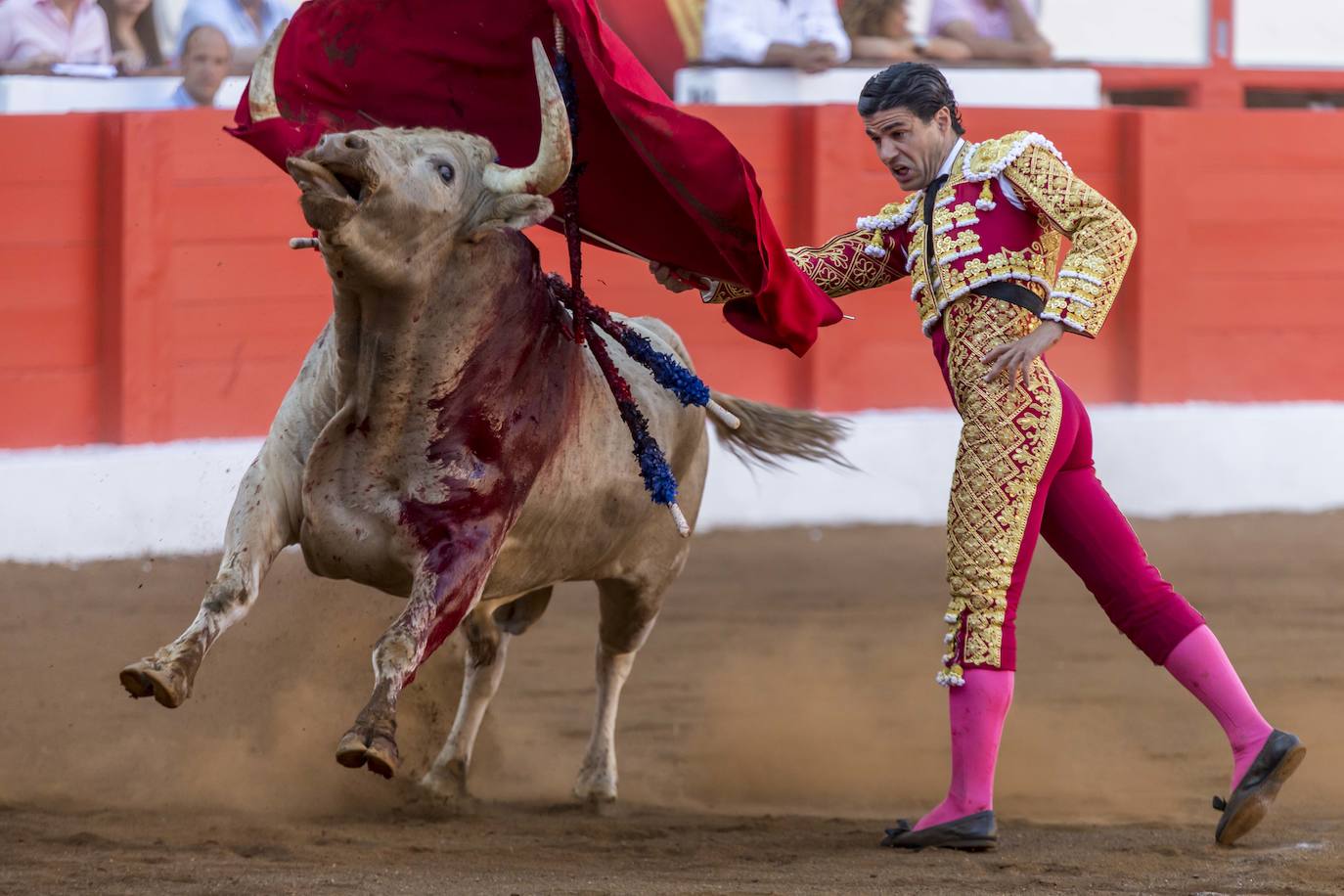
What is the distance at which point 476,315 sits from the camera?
3.18m

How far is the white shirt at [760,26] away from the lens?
24.9ft

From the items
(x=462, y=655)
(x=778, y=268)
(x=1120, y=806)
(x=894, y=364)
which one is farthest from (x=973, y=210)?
(x=894, y=364)

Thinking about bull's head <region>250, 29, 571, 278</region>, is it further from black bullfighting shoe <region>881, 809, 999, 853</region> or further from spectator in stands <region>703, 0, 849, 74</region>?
spectator in stands <region>703, 0, 849, 74</region>

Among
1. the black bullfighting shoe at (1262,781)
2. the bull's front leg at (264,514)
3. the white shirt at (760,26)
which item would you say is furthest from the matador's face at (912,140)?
the white shirt at (760,26)

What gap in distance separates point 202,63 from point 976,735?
4.62m

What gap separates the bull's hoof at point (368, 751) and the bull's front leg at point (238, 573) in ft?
0.92

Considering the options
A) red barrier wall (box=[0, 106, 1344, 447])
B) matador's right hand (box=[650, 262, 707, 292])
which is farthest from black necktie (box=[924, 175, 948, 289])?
red barrier wall (box=[0, 106, 1344, 447])

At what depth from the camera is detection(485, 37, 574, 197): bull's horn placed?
3012 millimetres

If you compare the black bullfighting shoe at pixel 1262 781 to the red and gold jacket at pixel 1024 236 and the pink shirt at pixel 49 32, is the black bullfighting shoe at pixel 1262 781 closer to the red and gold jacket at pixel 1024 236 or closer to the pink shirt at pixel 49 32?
the red and gold jacket at pixel 1024 236

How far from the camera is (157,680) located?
8.94 ft

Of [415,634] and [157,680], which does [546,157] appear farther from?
[157,680]

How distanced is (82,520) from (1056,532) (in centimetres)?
404

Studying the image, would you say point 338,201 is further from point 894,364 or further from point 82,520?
point 894,364

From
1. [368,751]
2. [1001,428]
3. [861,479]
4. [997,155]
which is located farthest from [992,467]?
[861,479]
